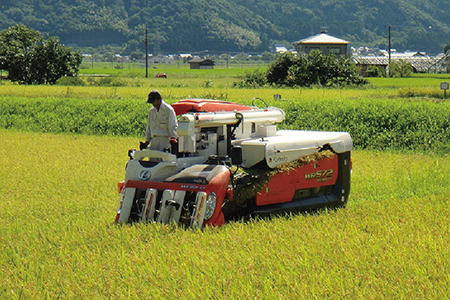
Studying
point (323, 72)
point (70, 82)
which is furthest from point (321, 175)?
point (70, 82)

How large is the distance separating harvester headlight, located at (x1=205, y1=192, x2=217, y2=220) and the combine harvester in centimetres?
1

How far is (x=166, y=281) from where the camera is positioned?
7391 mm

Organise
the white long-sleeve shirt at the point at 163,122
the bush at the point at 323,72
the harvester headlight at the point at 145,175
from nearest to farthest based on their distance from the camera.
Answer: the harvester headlight at the point at 145,175 → the white long-sleeve shirt at the point at 163,122 → the bush at the point at 323,72

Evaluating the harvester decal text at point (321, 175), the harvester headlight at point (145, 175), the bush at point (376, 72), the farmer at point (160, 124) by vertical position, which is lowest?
the harvester decal text at point (321, 175)

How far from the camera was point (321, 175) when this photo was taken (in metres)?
10.9

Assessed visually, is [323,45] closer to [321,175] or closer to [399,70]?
[399,70]

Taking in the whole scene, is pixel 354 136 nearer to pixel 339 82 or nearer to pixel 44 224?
pixel 44 224

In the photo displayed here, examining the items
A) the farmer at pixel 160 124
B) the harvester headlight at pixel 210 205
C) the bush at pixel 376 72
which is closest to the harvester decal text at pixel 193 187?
the harvester headlight at pixel 210 205

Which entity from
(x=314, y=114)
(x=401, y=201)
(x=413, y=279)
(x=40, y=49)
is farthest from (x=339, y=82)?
(x=413, y=279)

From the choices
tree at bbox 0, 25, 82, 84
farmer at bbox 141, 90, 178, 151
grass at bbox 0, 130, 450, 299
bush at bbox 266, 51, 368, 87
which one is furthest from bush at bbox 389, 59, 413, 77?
farmer at bbox 141, 90, 178, 151

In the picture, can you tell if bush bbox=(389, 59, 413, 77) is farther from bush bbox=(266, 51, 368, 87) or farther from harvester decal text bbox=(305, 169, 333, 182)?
harvester decal text bbox=(305, 169, 333, 182)

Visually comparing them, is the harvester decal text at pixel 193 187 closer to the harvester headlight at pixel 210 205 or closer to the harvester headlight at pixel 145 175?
the harvester headlight at pixel 210 205

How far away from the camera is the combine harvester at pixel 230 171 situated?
9469mm

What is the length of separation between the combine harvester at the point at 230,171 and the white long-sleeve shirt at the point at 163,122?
5.4 inches
